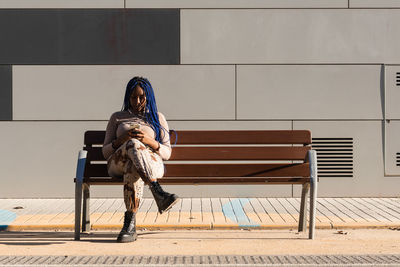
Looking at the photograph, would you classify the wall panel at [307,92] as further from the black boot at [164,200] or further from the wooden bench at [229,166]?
the black boot at [164,200]

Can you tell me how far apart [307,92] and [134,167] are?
4.33 m

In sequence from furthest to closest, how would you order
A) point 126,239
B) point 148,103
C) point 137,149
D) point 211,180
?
1. point 148,103
2. point 211,180
3. point 126,239
4. point 137,149

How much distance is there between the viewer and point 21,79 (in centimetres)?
926

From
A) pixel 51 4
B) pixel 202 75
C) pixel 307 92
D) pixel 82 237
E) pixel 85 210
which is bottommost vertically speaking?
pixel 82 237

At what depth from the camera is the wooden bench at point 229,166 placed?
19.3 feet

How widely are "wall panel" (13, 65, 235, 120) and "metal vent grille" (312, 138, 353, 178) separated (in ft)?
4.45

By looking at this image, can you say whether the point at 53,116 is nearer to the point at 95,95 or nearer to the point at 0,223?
the point at 95,95

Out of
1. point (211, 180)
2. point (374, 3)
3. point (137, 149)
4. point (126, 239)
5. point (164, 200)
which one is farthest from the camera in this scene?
point (374, 3)

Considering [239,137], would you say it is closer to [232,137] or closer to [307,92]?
[232,137]

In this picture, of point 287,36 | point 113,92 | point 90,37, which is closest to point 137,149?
point 113,92

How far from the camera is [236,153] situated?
6250 millimetres

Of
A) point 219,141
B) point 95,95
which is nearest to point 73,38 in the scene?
point 95,95

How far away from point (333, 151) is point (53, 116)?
4.01 m

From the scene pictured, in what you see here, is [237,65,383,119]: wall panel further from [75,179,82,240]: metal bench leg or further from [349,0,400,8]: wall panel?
[75,179,82,240]: metal bench leg
